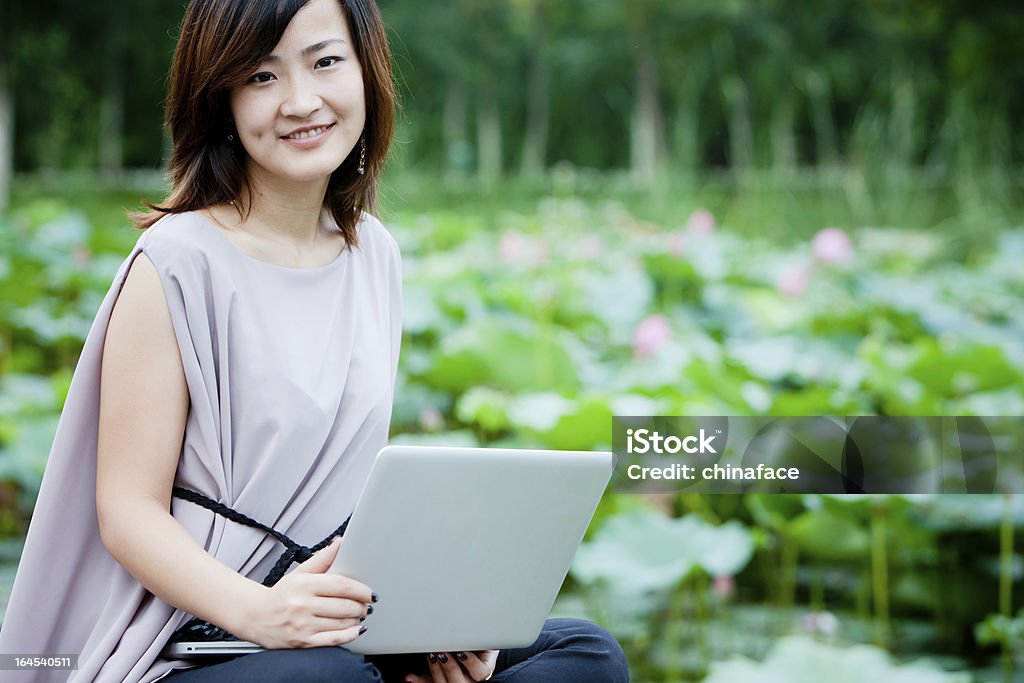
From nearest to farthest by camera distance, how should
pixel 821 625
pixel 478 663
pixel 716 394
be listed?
pixel 478 663
pixel 821 625
pixel 716 394

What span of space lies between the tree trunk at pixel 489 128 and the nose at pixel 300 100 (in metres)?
5.10

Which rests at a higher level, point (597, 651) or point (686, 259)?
point (597, 651)

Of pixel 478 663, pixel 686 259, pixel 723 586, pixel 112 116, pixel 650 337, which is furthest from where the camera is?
pixel 112 116

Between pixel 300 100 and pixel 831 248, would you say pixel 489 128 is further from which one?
pixel 300 100

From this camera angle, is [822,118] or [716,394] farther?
[822,118]

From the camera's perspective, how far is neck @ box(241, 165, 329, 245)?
851mm

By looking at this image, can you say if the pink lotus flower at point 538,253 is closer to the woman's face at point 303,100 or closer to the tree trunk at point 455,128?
the woman's face at point 303,100

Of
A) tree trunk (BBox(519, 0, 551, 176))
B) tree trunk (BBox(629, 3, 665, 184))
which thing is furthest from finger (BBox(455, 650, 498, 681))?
tree trunk (BBox(519, 0, 551, 176))

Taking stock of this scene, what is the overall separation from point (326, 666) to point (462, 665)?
5.4 inches

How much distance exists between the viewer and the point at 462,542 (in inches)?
29.1

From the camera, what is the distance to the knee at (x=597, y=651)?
86 centimetres

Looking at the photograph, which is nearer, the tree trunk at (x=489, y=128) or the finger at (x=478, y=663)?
the finger at (x=478, y=663)

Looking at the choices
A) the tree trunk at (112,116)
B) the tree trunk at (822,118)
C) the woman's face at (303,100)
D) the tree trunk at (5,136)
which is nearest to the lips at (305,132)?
the woman's face at (303,100)

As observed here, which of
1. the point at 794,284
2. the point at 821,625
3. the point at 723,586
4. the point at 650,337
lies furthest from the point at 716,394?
the point at 794,284
